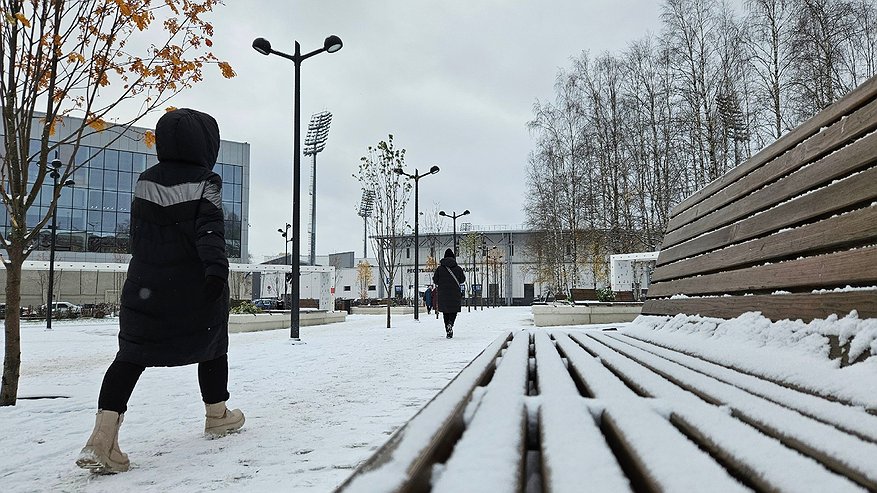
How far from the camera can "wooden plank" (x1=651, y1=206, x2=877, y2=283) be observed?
1889 mm

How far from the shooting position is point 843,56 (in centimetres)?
1652

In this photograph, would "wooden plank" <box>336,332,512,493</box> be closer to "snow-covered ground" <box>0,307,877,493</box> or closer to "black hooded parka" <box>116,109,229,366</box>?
"snow-covered ground" <box>0,307,877,493</box>

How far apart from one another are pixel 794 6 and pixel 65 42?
65.4ft

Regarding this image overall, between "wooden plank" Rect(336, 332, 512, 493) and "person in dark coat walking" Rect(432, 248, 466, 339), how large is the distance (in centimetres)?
946

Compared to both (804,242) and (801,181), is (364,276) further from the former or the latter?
(804,242)

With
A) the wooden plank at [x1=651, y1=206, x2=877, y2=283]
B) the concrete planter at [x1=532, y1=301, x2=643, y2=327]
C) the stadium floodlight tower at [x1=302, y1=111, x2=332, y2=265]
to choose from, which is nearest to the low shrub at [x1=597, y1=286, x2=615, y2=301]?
the concrete planter at [x1=532, y1=301, x2=643, y2=327]

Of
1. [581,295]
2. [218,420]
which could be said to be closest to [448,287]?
[218,420]

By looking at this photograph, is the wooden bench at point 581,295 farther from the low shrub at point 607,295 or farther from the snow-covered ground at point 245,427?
the snow-covered ground at point 245,427

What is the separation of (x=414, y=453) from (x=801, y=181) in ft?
8.08

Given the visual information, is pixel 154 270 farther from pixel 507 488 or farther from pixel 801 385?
pixel 801 385

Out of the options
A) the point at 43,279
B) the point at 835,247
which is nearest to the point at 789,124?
the point at 835,247

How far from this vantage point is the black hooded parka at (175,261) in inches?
108

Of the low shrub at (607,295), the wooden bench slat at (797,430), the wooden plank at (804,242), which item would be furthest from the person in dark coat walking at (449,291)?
the wooden bench slat at (797,430)

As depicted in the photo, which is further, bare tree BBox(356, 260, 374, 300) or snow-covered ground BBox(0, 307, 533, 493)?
bare tree BBox(356, 260, 374, 300)
